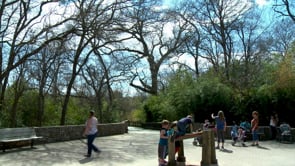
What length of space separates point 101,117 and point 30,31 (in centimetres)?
1478

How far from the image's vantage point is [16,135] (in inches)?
610

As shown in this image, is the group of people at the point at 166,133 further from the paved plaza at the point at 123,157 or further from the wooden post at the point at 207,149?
A: the paved plaza at the point at 123,157

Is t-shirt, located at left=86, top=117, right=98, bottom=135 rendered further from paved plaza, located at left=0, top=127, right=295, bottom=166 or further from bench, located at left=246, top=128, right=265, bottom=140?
bench, located at left=246, top=128, right=265, bottom=140

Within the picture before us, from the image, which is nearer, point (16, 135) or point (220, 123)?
point (16, 135)

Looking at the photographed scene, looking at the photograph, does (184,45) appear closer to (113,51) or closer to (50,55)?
(113,51)

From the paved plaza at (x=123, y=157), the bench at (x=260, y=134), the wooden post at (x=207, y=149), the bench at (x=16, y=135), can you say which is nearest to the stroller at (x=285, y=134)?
the bench at (x=260, y=134)

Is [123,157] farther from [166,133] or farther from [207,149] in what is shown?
[207,149]

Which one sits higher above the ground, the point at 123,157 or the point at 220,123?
the point at 220,123

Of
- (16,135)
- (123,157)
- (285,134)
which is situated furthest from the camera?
(285,134)

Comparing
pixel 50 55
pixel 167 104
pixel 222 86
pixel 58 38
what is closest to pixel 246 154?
pixel 58 38

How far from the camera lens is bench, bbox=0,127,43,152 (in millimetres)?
14670

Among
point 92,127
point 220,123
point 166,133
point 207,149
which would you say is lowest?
point 207,149

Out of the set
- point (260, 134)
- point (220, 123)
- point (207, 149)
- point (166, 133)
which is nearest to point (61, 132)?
point (220, 123)

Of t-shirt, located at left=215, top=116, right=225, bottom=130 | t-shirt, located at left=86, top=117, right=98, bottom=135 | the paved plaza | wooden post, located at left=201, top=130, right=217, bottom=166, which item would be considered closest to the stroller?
the paved plaza
